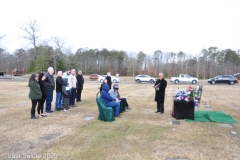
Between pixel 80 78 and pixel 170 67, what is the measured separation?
53.6 metres

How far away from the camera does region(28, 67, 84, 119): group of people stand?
637 cm

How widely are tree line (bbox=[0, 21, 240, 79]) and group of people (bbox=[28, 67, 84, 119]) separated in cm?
3963

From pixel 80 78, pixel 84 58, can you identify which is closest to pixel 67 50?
pixel 84 58

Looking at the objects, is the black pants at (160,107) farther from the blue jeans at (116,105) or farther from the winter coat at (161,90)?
the blue jeans at (116,105)

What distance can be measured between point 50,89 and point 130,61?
53688 mm

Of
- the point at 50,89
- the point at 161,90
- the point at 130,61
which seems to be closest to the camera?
the point at 50,89

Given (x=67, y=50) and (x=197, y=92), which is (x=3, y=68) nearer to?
(x=67, y=50)

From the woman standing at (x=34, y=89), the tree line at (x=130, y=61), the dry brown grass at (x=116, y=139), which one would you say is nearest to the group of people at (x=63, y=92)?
the woman standing at (x=34, y=89)

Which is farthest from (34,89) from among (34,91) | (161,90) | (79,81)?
(161,90)

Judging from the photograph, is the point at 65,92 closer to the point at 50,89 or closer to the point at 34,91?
the point at 50,89

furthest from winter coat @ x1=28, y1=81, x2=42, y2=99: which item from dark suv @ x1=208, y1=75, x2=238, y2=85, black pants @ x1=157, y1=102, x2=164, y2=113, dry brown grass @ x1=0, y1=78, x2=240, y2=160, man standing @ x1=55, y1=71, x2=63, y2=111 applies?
dark suv @ x1=208, y1=75, x2=238, y2=85

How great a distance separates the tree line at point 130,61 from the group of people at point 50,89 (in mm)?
39627

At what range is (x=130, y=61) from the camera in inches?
2382

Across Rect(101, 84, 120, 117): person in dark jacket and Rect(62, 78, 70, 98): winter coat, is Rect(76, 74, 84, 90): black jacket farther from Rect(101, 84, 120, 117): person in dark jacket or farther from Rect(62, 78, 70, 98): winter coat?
Rect(101, 84, 120, 117): person in dark jacket
